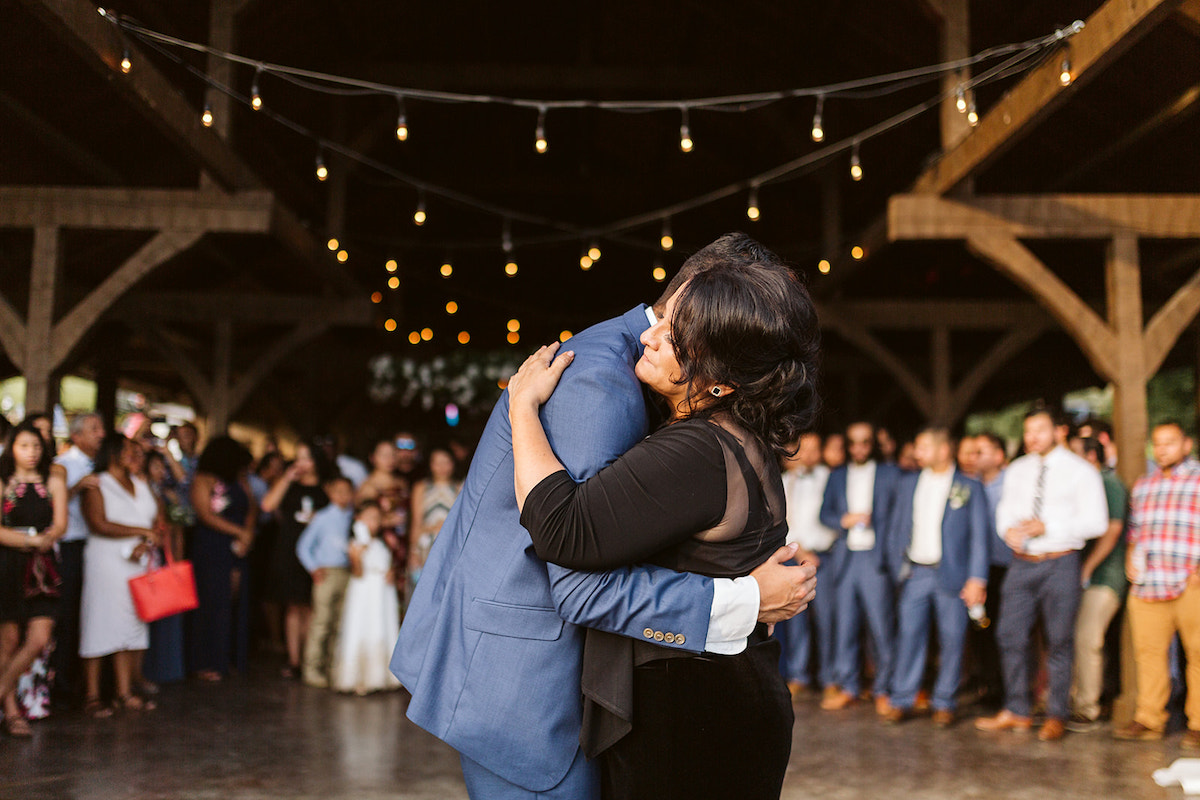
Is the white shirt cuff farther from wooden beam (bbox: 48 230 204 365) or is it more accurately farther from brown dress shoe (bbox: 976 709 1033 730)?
wooden beam (bbox: 48 230 204 365)

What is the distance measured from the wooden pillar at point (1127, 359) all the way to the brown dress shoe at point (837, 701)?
77.2 inches

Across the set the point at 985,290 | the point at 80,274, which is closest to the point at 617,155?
the point at 985,290

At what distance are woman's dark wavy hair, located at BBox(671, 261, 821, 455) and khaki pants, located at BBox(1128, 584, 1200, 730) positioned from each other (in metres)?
4.54

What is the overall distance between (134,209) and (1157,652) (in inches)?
247

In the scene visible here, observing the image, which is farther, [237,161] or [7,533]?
[237,161]

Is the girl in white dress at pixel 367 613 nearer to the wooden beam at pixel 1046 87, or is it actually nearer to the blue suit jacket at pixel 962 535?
the blue suit jacket at pixel 962 535

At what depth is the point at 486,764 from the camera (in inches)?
53.5

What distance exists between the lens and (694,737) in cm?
132

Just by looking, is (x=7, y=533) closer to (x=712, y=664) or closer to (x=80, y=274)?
(x=712, y=664)

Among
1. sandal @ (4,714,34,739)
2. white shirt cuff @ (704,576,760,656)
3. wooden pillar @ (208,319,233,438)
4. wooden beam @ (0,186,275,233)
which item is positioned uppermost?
wooden beam @ (0,186,275,233)

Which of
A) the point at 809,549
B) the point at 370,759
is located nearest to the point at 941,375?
the point at 809,549

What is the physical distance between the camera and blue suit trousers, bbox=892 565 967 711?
526 centimetres

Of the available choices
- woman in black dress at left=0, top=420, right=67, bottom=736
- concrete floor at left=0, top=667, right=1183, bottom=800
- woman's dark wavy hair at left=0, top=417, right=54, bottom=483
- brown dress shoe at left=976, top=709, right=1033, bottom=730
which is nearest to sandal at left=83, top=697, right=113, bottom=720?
concrete floor at left=0, top=667, right=1183, bottom=800

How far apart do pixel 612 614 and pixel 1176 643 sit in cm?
594
